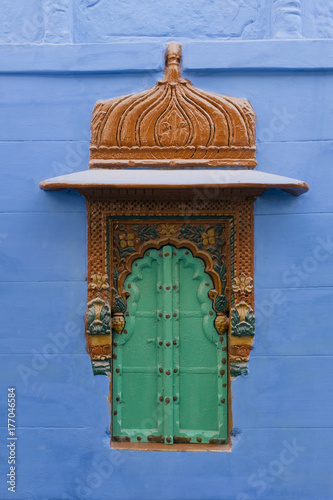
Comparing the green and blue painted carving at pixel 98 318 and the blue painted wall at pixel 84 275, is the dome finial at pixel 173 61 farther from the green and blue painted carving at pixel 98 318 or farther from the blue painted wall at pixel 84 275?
the green and blue painted carving at pixel 98 318

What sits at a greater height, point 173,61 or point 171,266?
point 173,61

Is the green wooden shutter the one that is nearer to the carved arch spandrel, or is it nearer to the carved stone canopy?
the carved arch spandrel

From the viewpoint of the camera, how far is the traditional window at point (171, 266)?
8.79 feet

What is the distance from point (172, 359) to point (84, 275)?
67 cm

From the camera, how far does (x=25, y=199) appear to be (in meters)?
2.73

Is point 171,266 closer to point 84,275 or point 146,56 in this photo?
point 84,275

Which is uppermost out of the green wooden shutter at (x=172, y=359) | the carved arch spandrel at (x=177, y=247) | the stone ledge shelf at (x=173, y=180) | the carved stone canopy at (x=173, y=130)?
the carved stone canopy at (x=173, y=130)

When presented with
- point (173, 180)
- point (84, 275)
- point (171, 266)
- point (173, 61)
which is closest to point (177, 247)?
point (171, 266)

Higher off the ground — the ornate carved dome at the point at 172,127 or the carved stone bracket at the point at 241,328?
the ornate carved dome at the point at 172,127

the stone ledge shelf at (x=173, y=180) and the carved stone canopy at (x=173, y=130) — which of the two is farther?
the carved stone canopy at (x=173, y=130)

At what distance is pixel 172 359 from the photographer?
2.75 meters

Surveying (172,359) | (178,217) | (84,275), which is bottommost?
(172,359)

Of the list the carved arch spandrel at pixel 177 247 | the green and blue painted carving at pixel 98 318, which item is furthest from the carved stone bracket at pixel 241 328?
the green and blue painted carving at pixel 98 318

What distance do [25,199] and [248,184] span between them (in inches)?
47.9
